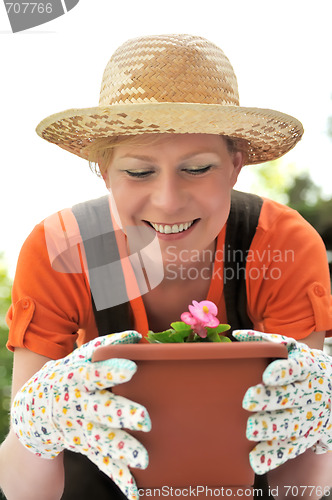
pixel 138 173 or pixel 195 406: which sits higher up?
pixel 138 173

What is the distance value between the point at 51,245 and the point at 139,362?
592mm

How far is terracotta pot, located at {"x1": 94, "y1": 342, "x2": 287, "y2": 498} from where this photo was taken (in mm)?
745

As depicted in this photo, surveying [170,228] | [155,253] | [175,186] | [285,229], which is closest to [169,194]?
[175,186]

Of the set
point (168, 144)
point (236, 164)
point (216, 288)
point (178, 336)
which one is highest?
point (168, 144)

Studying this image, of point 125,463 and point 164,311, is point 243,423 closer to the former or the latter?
point 125,463

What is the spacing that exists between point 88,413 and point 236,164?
2.32ft

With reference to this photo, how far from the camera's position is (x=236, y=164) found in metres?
1.30

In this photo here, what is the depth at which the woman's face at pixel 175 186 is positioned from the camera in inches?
43.1

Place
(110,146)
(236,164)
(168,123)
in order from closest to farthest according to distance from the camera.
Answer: (168,123) < (110,146) < (236,164)

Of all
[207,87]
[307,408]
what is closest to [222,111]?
[207,87]

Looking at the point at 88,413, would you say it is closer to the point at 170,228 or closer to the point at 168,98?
the point at 170,228

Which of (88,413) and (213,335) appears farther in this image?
(213,335)

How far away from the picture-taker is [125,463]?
2.76 ft

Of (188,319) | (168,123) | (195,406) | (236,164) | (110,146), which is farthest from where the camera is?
(236,164)
